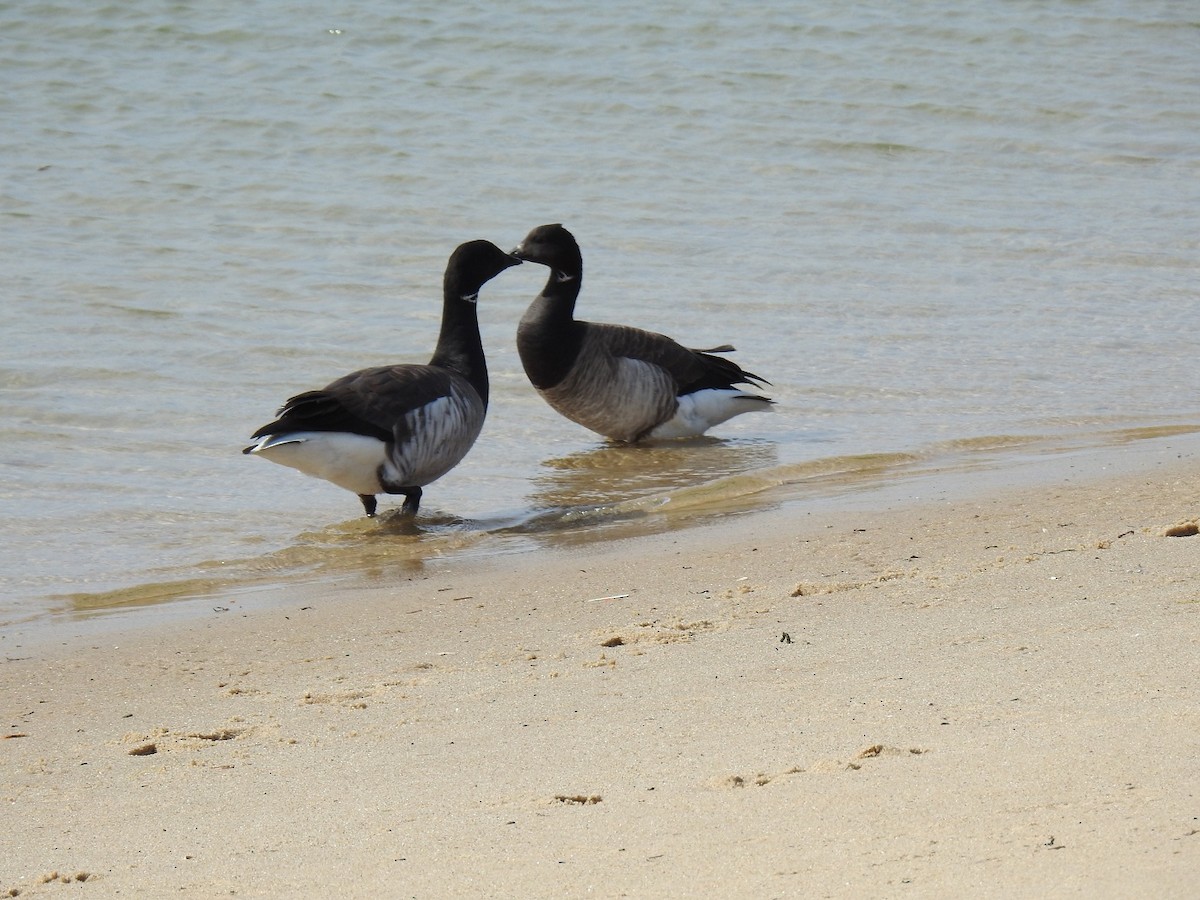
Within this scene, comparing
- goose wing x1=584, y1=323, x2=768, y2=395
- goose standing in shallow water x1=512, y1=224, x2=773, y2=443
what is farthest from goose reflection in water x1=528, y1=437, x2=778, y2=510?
goose wing x1=584, y1=323, x2=768, y2=395

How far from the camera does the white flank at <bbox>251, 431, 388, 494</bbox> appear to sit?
6492 mm

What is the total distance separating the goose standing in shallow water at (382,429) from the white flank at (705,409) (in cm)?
168

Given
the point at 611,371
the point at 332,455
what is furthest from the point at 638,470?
the point at 332,455

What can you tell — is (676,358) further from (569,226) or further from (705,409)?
(569,226)

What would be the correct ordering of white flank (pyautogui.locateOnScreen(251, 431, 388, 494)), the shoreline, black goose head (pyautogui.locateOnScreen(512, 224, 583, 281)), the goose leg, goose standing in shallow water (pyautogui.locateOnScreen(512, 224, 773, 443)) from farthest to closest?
black goose head (pyautogui.locateOnScreen(512, 224, 583, 281)) → goose standing in shallow water (pyautogui.locateOnScreen(512, 224, 773, 443)) → the goose leg → white flank (pyautogui.locateOnScreen(251, 431, 388, 494)) → the shoreline

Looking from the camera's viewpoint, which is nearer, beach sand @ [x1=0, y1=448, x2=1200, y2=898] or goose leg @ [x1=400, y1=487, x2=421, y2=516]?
beach sand @ [x1=0, y1=448, x2=1200, y2=898]

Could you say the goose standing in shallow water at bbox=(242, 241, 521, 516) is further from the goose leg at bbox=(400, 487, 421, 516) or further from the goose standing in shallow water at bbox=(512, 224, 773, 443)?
the goose standing in shallow water at bbox=(512, 224, 773, 443)

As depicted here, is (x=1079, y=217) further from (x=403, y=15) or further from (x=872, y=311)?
(x=403, y=15)

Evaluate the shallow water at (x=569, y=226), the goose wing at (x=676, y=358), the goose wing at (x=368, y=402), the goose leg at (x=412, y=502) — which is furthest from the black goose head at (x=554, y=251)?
the goose leg at (x=412, y=502)

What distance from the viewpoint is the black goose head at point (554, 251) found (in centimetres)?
895

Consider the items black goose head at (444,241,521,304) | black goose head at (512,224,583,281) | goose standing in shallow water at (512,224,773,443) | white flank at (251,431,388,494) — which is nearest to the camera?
white flank at (251,431,388,494)

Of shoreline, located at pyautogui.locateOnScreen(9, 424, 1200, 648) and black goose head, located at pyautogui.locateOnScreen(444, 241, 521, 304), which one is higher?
black goose head, located at pyautogui.locateOnScreen(444, 241, 521, 304)

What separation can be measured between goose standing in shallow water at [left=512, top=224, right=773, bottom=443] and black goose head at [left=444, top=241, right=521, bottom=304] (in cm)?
61

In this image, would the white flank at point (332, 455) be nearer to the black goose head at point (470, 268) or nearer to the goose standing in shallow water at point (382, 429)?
the goose standing in shallow water at point (382, 429)
